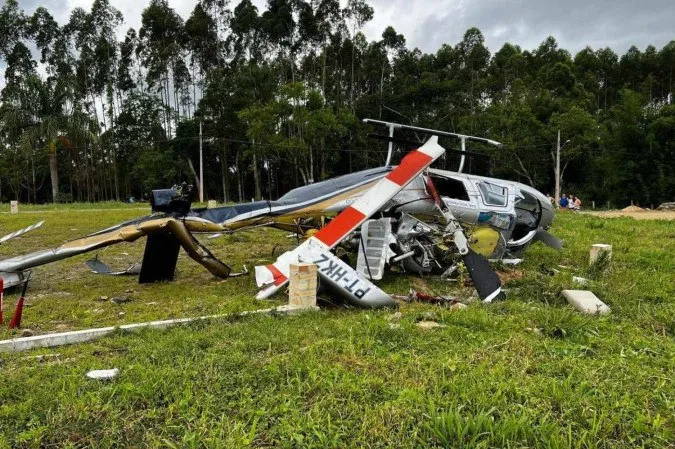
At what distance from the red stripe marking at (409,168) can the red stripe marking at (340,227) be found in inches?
32.4

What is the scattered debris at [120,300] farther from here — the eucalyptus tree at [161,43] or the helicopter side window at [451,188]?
the eucalyptus tree at [161,43]

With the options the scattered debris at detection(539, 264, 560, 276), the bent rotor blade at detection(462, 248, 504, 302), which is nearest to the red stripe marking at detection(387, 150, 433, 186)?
the bent rotor blade at detection(462, 248, 504, 302)

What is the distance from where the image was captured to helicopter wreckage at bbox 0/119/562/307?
262 inches

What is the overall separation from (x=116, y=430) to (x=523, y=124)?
141ft

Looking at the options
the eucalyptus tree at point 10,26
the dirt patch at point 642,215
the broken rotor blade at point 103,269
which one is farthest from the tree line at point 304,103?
the broken rotor blade at point 103,269

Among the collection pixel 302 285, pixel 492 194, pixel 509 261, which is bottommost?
pixel 509 261

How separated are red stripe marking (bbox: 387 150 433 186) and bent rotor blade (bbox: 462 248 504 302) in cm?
145

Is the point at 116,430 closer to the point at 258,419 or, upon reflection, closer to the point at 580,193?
the point at 258,419

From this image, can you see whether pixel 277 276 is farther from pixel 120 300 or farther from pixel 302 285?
pixel 120 300

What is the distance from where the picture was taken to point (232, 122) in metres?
44.6

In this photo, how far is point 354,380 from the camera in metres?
3.50

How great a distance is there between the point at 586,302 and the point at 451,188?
3941 mm

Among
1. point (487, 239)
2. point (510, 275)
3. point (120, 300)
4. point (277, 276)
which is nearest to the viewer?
point (277, 276)

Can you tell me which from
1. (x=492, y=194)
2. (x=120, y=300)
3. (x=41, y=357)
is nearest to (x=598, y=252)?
(x=492, y=194)
